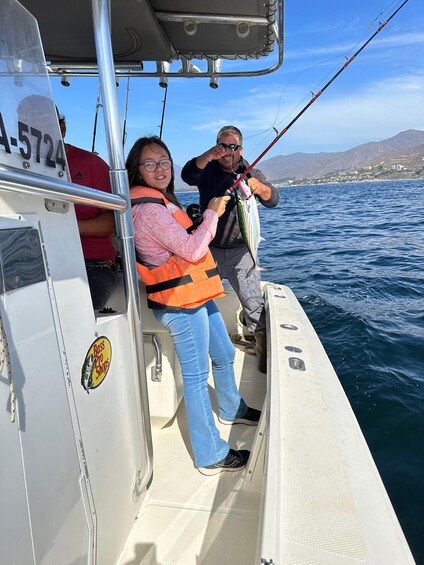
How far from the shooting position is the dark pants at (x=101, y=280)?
1.81 m

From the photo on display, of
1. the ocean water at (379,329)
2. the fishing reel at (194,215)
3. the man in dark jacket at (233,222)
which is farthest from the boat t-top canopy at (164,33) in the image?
the ocean water at (379,329)

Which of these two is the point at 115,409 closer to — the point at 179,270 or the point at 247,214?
the point at 179,270

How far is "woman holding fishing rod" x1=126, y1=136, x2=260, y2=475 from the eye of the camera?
1.67m

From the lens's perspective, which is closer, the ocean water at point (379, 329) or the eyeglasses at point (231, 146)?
the eyeglasses at point (231, 146)

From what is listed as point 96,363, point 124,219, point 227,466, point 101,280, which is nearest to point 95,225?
point 101,280

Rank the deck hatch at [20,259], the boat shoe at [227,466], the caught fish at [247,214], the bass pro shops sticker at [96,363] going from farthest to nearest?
the caught fish at [247,214] → the boat shoe at [227,466] → the bass pro shops sticker at [96,363] → the deck hatch at [20,259]

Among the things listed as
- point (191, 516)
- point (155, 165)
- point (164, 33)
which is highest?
point (164, 33)

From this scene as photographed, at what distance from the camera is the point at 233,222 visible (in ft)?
10.00

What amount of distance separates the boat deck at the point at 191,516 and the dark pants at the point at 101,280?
1.14m

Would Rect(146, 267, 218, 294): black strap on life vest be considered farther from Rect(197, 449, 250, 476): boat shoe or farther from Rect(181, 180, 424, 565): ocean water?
Rect(181, 180, 424, 565): ocean water

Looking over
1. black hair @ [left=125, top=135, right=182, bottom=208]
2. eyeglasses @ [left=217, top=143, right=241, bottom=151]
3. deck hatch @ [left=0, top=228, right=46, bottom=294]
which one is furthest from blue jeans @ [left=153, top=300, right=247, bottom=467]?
eyeglasses @ [left=217, top=143, right=241, bottom=151]

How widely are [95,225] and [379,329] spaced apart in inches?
168

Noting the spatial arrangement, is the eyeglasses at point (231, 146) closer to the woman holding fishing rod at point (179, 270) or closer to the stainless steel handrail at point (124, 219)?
the woman holding fishing rod at point (179, 270)

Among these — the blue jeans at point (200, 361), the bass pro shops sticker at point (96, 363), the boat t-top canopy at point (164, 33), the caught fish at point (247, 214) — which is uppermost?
the boat t-top canopy at point (164, 33)
